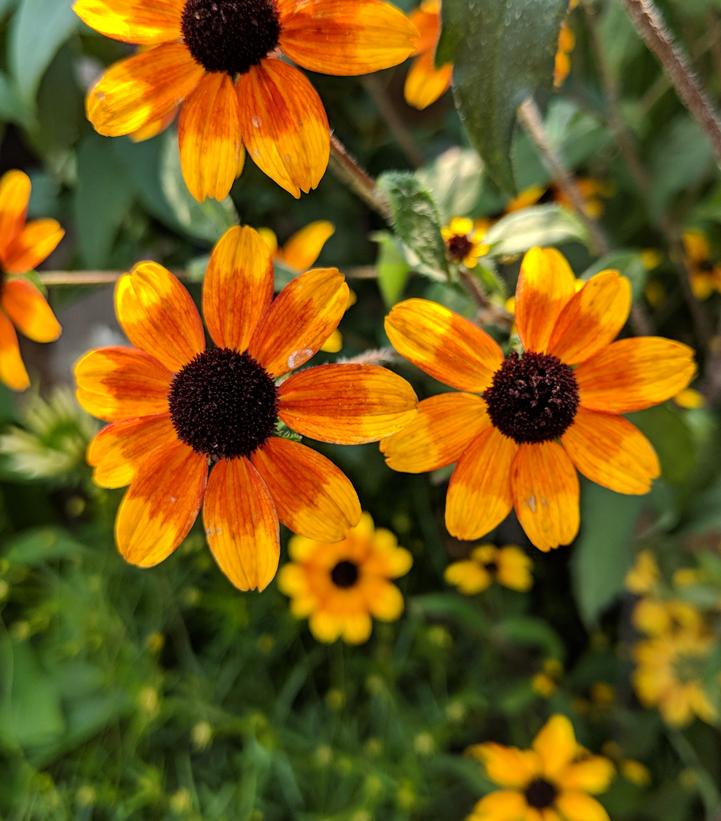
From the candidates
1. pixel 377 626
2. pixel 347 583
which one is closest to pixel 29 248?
pixel 347 583

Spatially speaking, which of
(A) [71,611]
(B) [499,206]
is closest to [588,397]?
(B) [499,206]

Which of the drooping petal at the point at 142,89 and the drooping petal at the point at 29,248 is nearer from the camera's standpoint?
the drooping petal at the point at 142,89

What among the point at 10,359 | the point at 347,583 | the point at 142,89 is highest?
the point at 142,89

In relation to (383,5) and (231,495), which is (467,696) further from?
(383,5)

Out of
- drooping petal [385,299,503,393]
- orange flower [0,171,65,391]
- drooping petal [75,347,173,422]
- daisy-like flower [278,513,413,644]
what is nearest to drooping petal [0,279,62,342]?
orange flower [0,171,65,391]

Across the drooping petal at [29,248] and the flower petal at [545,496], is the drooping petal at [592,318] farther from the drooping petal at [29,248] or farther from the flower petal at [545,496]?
the drooping petal at [29,248]

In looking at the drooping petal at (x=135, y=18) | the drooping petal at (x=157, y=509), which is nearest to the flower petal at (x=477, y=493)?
the drooping petal at (x=157, y=509)

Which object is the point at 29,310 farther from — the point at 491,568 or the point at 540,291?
the point at 491,568
